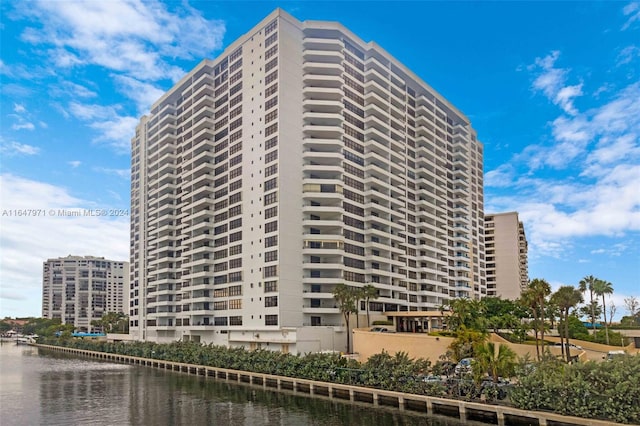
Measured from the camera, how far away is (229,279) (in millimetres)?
105250

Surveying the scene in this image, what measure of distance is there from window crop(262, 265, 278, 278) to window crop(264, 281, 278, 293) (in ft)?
4.04

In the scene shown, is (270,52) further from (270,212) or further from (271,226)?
(271,226)

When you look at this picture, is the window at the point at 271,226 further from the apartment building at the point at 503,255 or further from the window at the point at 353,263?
the apartment building at the point at 503,255

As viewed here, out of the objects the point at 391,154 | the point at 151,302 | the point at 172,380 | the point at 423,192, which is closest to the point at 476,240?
the point at 423,192

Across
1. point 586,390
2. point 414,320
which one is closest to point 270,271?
point 414,320

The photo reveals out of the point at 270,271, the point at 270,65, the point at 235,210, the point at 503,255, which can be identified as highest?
the point at 270,65

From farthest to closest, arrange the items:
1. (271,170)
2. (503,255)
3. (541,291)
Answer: (503,255), (271,170), (541,291)

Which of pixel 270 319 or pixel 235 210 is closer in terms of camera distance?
pixel 270 319

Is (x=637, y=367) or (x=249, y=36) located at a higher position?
(x=249, y=36)

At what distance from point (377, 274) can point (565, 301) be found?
3771 cm

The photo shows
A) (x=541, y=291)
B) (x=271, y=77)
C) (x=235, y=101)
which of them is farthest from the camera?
(x=235, y=101)

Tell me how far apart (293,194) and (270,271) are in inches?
574

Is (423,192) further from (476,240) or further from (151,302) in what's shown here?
(151,302)

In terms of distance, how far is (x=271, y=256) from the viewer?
93.1 metres
